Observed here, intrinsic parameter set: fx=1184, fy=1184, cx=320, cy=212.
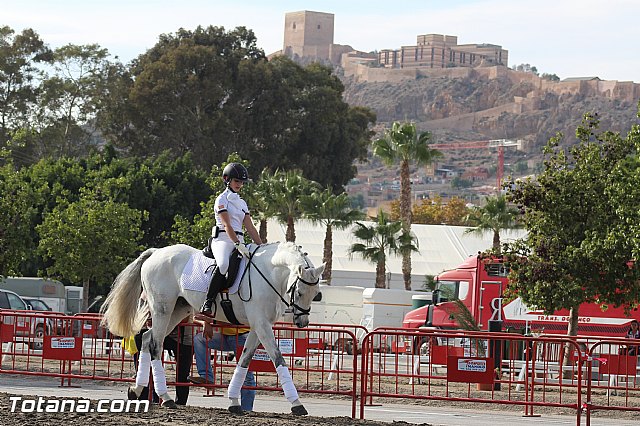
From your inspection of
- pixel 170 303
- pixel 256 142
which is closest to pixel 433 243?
pixel 256 142

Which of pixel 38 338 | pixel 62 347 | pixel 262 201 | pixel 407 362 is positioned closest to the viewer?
pixel 62 347

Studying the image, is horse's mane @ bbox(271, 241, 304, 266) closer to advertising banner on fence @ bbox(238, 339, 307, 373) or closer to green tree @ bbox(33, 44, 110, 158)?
advertising banner on fence @ bbox(238, 339, 307, 373)

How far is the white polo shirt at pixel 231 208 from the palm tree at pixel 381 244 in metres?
44.1

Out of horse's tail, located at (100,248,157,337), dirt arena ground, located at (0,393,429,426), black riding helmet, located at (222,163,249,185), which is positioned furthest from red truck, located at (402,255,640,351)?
dirt arena ground, located at (0,393,429,426)

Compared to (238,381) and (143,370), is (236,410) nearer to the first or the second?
(238,381)

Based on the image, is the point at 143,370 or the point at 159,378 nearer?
the point at 159,378

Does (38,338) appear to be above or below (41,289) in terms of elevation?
above

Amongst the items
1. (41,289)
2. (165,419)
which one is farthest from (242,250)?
(41,289)

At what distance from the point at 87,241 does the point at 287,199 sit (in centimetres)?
1911

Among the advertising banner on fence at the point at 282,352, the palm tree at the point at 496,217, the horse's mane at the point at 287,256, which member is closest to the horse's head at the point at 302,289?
the horse's mane at the point at 287,256

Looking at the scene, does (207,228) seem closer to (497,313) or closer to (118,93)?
(497,313)

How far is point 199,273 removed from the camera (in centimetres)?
1346

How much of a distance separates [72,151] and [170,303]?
242 feet

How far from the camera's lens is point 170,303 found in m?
13.8
